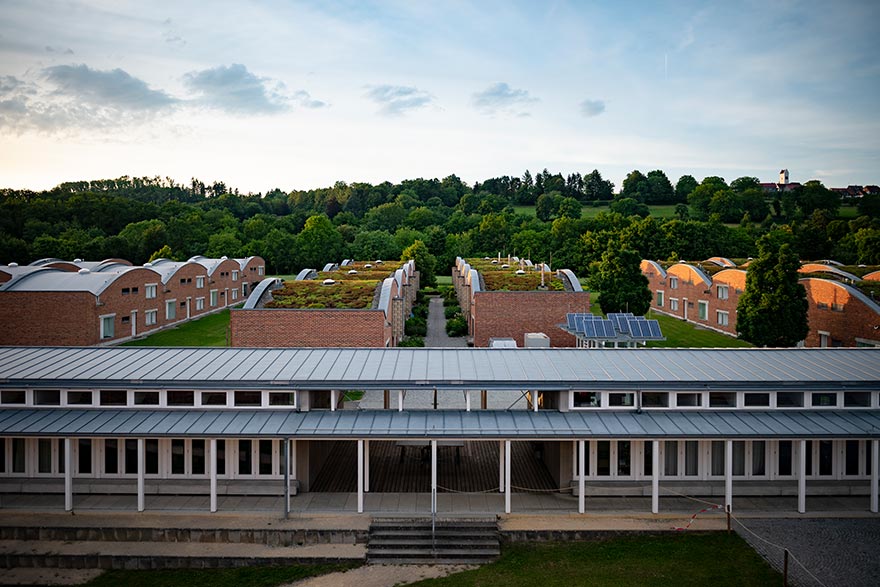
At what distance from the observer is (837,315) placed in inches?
1522

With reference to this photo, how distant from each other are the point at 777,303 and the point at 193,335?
41.1 m

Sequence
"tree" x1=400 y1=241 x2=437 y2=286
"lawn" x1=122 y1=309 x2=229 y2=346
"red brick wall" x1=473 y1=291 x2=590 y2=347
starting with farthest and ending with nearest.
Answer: "tree" x1=400 y1=241 x2=437 y2=286 < "lawn" x1=122 y1=309 x2=229 y2=346 < "red brick wall" x1=473 y1=291 x2=590 y2=347

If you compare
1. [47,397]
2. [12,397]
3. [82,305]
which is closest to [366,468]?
[47,397]

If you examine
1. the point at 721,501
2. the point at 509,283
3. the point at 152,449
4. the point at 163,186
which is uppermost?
the point at 163,186

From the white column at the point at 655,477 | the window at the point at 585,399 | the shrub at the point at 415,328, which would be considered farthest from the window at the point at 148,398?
the shrub at the point at 415,328

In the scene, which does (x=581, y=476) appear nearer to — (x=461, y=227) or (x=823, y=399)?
(x=823, y=399)

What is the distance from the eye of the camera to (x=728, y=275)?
164ft

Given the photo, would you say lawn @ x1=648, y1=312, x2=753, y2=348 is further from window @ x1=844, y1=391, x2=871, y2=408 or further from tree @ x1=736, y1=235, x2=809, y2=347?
window @ x1=844, y1=391, x2=871, y2=408

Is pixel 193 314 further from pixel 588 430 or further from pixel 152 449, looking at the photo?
pixel 588 430

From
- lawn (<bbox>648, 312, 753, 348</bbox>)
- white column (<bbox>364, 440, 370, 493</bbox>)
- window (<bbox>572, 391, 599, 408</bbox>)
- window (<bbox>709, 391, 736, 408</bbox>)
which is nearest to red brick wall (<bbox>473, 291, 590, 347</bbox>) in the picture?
lawn (<bbox>648, 312, 753, 348</bbox>)

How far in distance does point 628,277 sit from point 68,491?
37544mm

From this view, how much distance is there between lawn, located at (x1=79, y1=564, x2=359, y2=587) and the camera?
47.3 feet

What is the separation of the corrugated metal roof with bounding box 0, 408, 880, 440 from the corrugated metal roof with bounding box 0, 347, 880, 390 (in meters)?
0.83

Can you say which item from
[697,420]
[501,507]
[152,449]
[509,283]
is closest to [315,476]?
[152,449]
